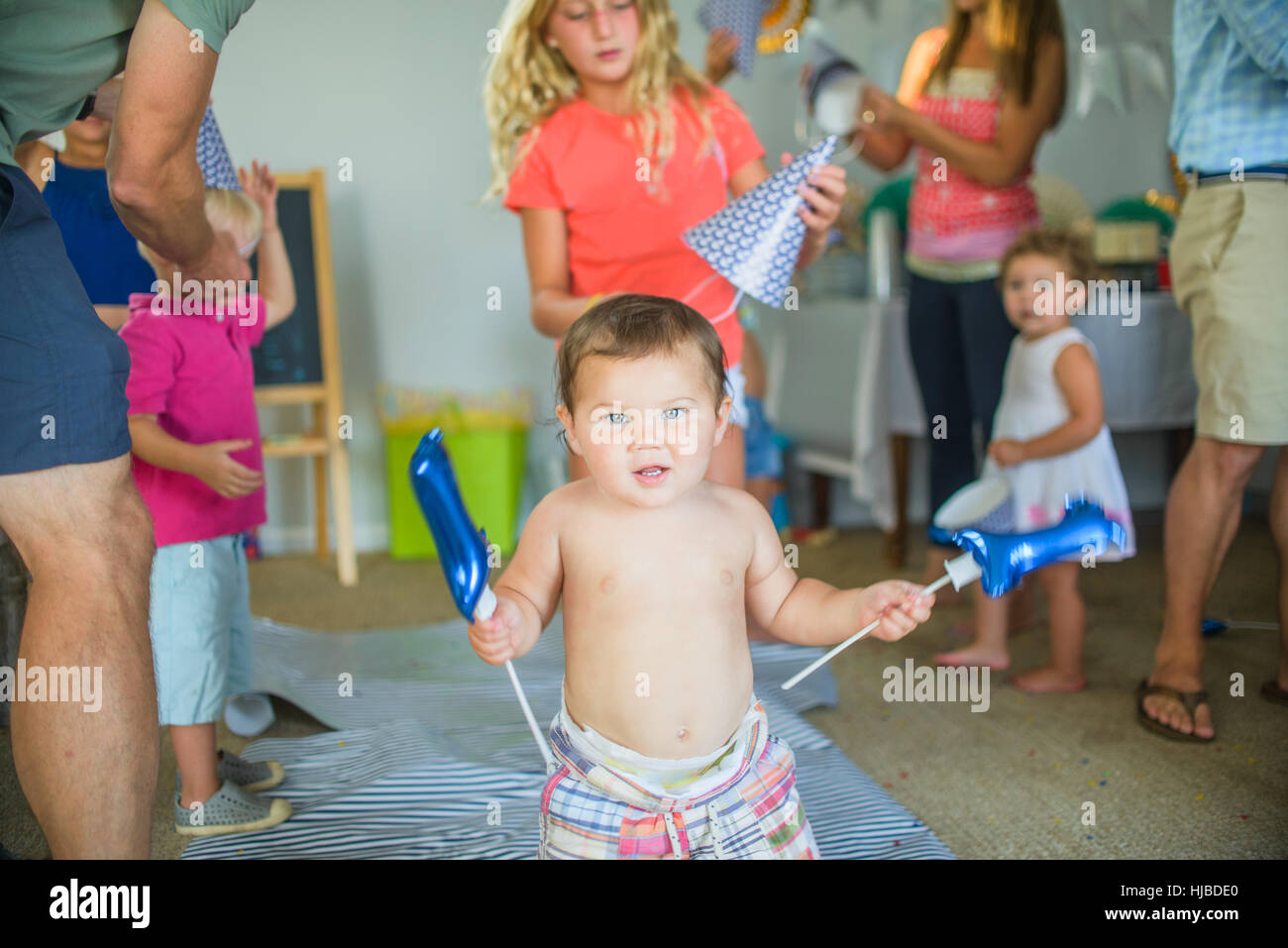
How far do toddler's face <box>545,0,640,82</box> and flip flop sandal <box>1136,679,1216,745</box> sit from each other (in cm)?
119

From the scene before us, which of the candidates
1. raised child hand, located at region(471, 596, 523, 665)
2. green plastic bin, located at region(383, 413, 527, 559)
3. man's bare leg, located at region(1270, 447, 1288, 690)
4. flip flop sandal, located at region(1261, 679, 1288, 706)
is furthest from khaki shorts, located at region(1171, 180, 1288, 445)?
green plastic bin, located at region(383, 413, 527, 559)

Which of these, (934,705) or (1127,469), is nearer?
(934,705)

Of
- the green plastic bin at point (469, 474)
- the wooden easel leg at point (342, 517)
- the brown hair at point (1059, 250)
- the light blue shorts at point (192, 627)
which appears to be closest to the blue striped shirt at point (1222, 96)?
the brown hair at point (1059, 250)

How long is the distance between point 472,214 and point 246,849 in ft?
6.90

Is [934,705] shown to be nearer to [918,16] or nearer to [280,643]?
[280,643]

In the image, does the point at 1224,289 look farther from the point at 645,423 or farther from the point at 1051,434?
the point at 645,423

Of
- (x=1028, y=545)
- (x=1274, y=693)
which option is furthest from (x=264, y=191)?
(x=1274, y=693)


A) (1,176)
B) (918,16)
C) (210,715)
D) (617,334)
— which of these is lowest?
(210,715)

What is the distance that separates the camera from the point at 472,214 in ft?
10.0

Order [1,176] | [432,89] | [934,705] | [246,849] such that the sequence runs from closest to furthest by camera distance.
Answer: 1. [1,176]
2. [246,849]
3. [934,705]
4. [432,89]

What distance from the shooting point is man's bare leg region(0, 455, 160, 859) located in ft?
2.98

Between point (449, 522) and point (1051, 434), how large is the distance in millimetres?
1315

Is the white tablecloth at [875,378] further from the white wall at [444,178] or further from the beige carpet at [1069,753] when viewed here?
the white wall at [444,178]
